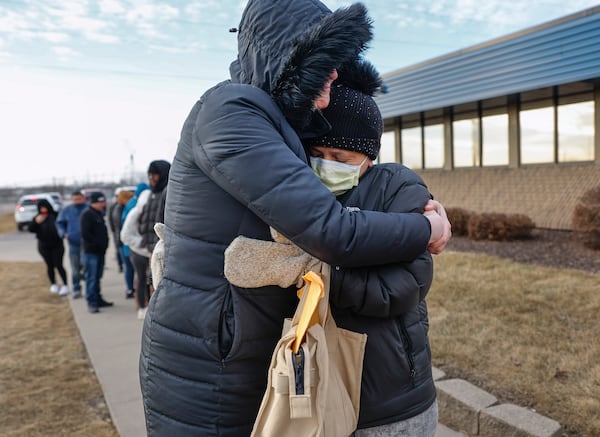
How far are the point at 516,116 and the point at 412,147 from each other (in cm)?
458

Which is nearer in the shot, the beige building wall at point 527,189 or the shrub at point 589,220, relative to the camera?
the shrub at point 589,220

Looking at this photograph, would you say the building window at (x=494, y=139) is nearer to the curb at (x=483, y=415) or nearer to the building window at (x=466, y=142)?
the building window at (x=466, y=142)

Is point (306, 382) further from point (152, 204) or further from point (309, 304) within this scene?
point (152, 204)

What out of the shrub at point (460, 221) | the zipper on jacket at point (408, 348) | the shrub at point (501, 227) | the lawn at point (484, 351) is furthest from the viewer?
the shrub at point (460, 221)

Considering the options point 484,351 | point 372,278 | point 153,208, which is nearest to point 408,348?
point 372,278

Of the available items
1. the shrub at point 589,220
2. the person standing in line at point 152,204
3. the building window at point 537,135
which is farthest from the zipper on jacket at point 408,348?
the building window at point 537,135

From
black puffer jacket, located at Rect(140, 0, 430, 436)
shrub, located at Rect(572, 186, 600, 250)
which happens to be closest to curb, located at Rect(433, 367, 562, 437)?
black puffer jacket, located at Rect(140, 0, 430, 436)

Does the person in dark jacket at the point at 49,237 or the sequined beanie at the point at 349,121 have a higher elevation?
the sequined beanie at the point at 349,121

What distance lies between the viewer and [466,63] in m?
13.4

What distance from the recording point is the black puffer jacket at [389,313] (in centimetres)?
135

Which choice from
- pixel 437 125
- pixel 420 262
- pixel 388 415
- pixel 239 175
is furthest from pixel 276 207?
pixel 437 125

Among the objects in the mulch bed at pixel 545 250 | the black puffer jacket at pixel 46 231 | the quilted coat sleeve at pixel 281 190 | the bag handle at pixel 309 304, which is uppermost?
the quilted coat sleeve at pixel 281 190

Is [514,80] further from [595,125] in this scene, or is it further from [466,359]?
[466,359]

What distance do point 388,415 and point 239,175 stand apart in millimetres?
788
